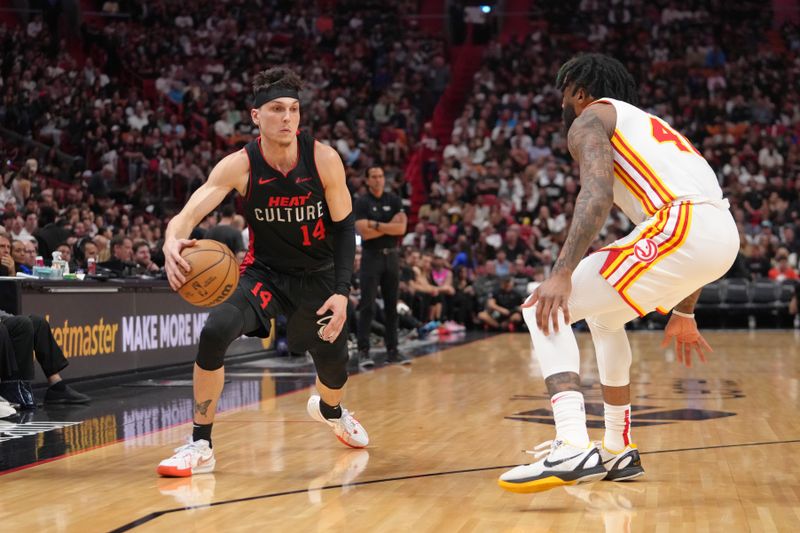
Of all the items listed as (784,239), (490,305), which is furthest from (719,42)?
(490,305)

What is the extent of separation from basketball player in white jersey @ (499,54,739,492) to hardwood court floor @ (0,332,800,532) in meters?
0.24

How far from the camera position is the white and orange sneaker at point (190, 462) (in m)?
4.53

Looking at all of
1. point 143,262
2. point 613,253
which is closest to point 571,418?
point 613,253

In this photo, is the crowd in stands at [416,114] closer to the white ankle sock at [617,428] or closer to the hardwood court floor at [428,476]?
the hardwood court floor at [428,476]

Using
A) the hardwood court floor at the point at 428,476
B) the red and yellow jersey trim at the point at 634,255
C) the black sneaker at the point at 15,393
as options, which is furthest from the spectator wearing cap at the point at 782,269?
the red and yellow jersey trim at the point at 634,255

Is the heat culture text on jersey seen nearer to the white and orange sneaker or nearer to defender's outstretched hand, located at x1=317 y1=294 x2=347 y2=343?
defender's outstretched hand, located at x1=317 y1=294 x2=347 y2=343

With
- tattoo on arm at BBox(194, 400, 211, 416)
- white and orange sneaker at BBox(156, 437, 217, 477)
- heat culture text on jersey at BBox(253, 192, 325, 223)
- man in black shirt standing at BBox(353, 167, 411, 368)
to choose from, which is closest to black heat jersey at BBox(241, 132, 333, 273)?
heat culture text on jersey at BBox(253, 192, 325, 223)

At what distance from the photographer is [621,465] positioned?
4.43m

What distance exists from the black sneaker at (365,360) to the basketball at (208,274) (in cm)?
563

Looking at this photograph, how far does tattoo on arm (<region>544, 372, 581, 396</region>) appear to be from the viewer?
154 inches

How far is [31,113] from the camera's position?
61.5ft

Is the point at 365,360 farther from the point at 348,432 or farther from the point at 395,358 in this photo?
the point at 348,432

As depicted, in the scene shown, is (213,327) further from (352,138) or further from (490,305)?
(352,138)

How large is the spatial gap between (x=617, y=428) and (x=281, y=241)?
1.82m
